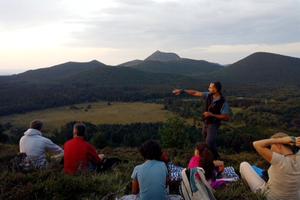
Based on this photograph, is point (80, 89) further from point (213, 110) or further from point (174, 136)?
point (213, 110)

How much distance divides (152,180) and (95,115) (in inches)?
2383

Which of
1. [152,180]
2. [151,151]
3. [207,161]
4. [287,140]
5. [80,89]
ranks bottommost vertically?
[80,89]

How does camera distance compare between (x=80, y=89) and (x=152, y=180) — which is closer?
(x=152, y=180)

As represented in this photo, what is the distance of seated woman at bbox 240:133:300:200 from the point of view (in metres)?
4.89

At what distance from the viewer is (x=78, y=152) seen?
6.43m

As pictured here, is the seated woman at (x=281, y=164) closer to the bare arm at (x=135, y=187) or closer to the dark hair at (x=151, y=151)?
the dark hair at (x=151, y=151)

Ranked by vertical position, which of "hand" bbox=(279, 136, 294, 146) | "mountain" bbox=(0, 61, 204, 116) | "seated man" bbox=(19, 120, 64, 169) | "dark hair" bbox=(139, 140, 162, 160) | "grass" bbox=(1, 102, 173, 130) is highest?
"hand" bbox=(279, 136, 294, 146)

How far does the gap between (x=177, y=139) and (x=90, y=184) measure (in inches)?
810

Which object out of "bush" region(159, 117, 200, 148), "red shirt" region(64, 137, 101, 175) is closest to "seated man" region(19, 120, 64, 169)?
"red shirt" region(64, 137, 101, 175)

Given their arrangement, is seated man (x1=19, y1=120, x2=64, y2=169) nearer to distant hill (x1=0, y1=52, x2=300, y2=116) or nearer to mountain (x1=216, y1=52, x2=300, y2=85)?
distant hill (x1=0, y1=52, x2=300, y2=116)

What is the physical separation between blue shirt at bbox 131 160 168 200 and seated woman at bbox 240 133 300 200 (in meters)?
1.26

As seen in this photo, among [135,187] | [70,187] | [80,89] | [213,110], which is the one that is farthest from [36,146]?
[80,89]

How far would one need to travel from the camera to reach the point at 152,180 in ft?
16.5

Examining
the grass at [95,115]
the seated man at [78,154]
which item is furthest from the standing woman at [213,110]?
the grass at [95,115]
